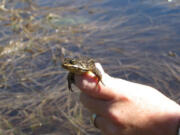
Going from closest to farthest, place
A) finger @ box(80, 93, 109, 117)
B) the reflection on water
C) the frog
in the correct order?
the frog
finger @ box(80, 93, 109, 117)
the reflection on water

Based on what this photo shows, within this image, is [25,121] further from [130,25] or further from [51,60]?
[130,25]

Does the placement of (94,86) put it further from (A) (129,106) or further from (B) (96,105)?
(A) (129,106)

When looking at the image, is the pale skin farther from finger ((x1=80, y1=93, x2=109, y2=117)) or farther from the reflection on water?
the reflection on water

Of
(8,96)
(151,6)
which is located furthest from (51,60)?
(151,6)

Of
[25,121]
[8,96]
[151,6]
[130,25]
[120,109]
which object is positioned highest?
[151,6]

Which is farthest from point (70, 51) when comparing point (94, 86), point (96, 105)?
point (94, 86)

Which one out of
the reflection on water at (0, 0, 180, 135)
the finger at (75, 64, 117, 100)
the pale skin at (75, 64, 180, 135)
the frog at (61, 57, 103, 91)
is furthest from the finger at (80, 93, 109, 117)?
the reflection on water at (0, 0, 180, 135)

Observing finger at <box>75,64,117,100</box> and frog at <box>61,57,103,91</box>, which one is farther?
finger at <box>75,64,117,100</box>
